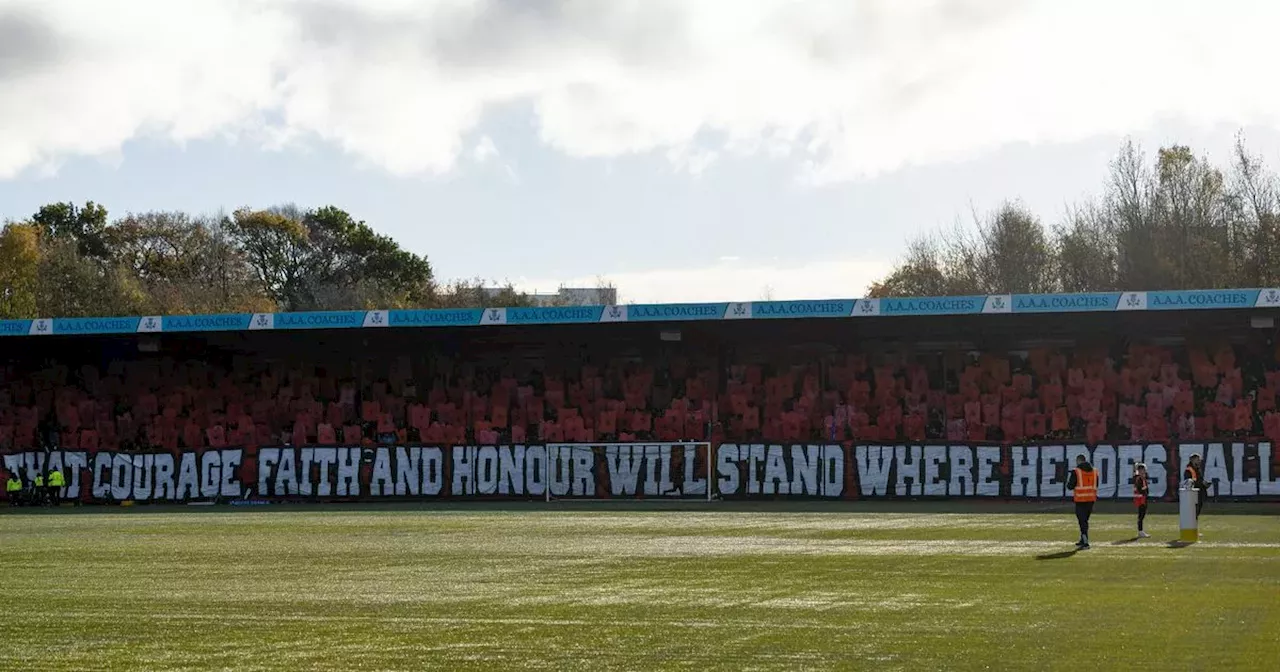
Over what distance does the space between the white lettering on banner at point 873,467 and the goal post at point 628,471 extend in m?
4.46

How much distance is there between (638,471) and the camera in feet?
152

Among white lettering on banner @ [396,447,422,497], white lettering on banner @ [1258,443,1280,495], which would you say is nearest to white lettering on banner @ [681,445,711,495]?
white lettering on banner @ [396,447,422,497]

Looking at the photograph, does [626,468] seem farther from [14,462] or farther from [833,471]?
[14,462]

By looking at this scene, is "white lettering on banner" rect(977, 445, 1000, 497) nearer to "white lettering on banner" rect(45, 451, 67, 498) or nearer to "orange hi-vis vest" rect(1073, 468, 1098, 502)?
"orange hi-vis vest" rect(1073, 468, 1098, 502)

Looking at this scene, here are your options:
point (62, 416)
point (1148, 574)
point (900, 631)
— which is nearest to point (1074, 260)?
point (62, 416)

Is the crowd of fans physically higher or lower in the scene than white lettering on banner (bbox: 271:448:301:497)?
higher

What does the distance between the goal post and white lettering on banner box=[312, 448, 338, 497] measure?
7145mm

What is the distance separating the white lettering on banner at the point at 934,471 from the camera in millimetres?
43344

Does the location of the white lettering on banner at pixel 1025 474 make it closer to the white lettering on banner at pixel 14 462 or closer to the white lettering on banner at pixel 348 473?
the white lettering on banner at pixel 348 473

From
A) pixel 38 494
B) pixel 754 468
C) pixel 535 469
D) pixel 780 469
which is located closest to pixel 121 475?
pixel 38 494

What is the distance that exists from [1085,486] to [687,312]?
21.8 m

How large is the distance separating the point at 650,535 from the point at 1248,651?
16414 millimetres

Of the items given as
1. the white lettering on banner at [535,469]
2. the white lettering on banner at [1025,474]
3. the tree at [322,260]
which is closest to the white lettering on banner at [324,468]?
the white lettering on banner at [535,469]

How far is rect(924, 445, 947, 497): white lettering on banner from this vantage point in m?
43.3
